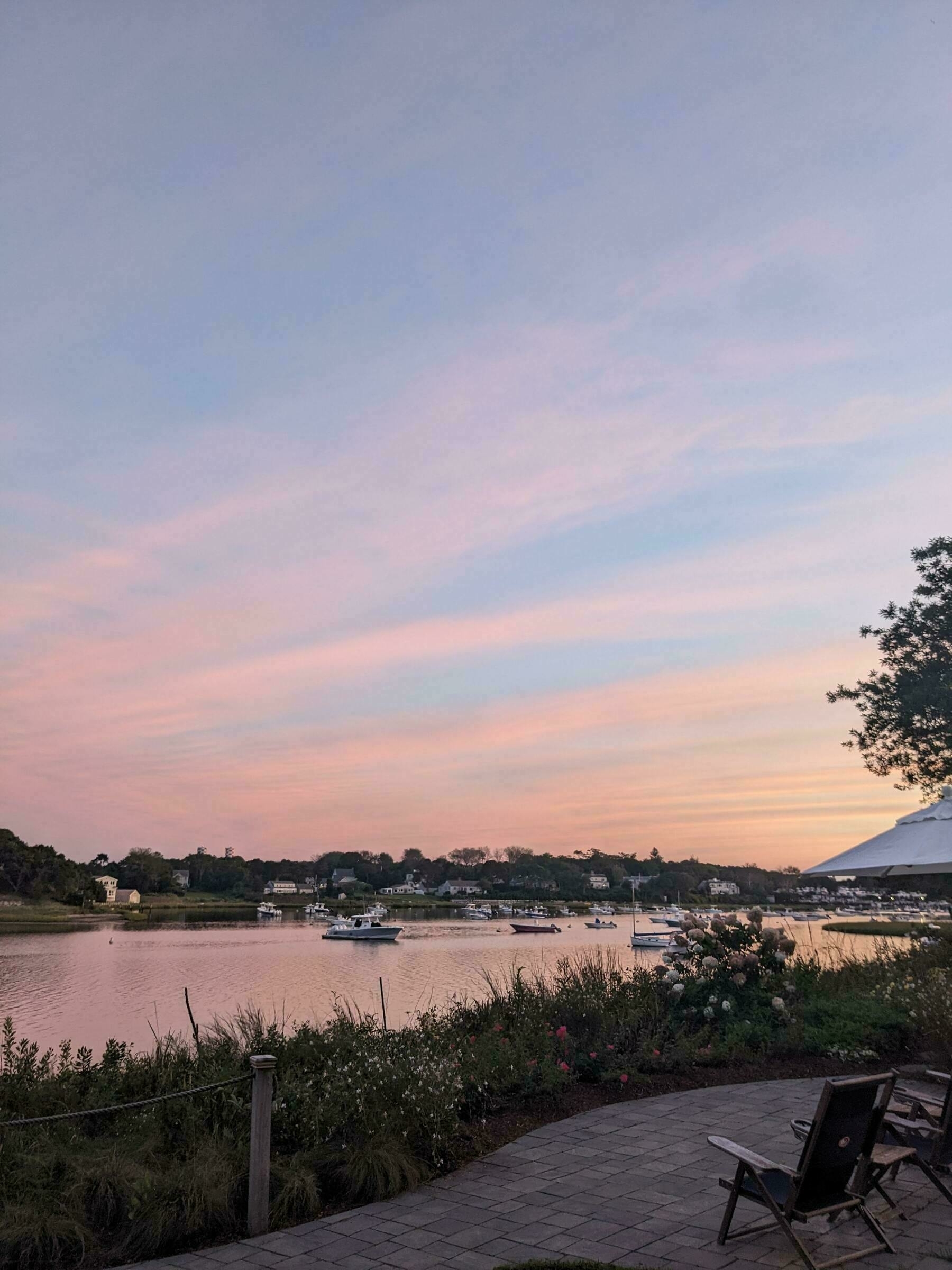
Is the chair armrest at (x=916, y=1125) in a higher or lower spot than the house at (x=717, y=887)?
higher

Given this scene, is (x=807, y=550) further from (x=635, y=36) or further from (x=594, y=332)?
(x=635, y=36)

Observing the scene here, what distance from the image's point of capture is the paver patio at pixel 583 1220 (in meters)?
4.44

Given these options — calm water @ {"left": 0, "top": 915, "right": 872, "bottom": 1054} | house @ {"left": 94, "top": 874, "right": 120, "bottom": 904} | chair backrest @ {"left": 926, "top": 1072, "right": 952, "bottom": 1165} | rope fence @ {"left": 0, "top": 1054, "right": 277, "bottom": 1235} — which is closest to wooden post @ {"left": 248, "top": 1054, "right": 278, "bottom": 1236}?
rope fence @ {"left": 0, "top": 1054, "right": 277, "bottom": 1235}

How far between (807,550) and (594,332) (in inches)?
227

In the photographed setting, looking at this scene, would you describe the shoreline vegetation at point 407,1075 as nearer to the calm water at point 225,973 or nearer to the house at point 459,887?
the calm water at point 225,973

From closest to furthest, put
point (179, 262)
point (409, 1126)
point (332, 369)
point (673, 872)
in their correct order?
point (409, 1126) < point (179, 262) < point (332, 369) < point (673, 872)

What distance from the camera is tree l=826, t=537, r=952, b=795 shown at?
65.8 feet

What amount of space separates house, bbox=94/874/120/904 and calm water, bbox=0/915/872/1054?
4129 cm

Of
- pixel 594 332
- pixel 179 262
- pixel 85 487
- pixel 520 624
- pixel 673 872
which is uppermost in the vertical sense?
pixel 179 262

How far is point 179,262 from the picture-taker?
13.3 m

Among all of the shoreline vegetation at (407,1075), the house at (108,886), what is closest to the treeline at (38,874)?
the house at (108,886)

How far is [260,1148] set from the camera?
5.09 m

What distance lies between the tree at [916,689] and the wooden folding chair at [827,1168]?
683 inches

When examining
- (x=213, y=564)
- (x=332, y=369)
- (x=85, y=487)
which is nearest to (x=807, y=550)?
(x=332, y=369)
